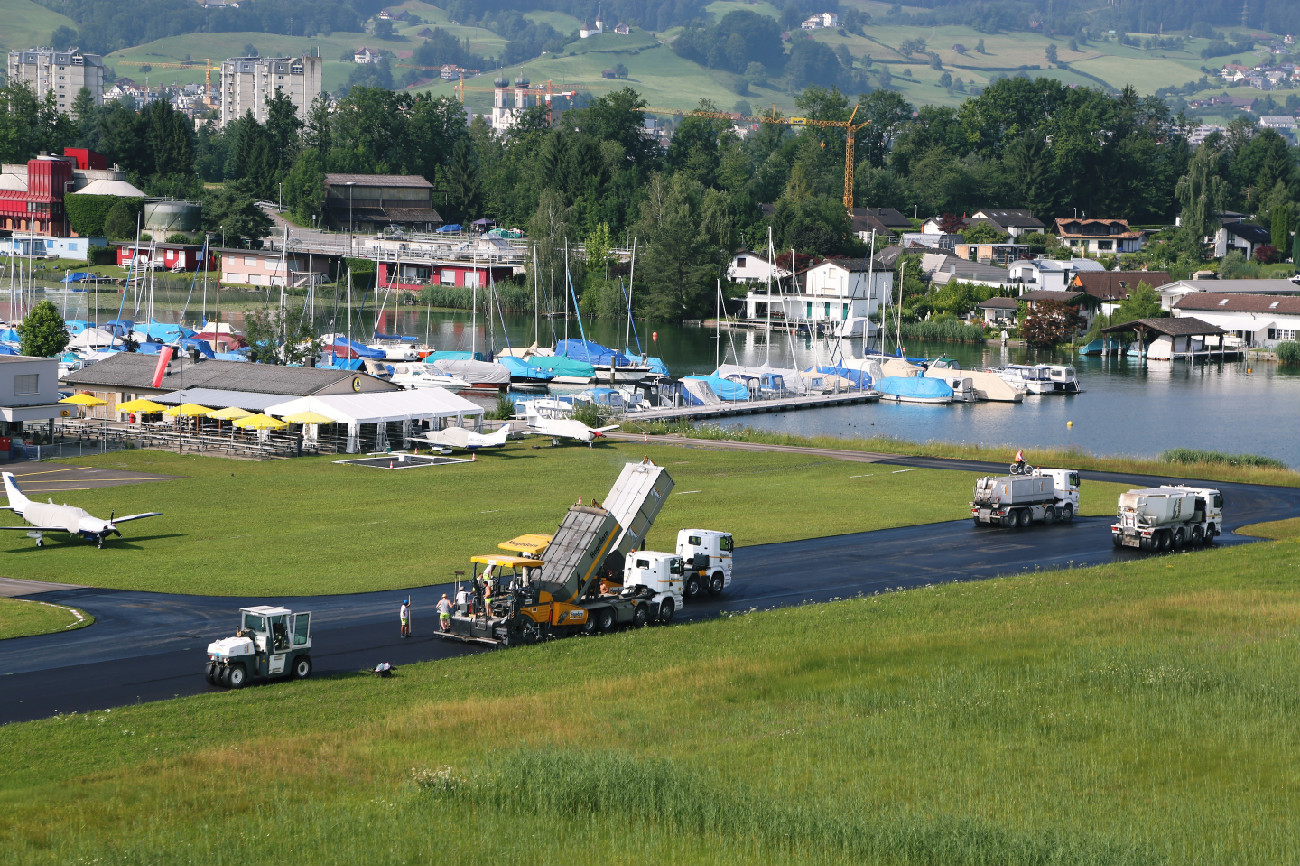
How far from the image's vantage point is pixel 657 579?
4303 cm

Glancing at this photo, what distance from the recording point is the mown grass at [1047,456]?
7344 centimetres

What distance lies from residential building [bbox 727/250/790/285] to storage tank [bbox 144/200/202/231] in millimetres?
73839

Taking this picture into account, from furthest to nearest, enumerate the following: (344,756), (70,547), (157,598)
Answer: (70,547), (157,598), (344,756)

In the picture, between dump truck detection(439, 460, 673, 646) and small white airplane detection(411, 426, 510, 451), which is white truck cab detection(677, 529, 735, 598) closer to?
dump truck detection(439, 460, 673, 646)

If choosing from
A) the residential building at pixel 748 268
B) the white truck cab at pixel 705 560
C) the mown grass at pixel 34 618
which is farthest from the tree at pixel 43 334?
the residential building at pixel 748 268

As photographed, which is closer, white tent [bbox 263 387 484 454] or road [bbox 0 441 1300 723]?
road [bbox 0 441 1300 723]

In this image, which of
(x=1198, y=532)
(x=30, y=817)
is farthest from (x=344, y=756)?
(x=1198, y=532)

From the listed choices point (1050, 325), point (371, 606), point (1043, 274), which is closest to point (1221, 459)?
point (371, 606)

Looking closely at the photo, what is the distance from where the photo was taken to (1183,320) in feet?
525

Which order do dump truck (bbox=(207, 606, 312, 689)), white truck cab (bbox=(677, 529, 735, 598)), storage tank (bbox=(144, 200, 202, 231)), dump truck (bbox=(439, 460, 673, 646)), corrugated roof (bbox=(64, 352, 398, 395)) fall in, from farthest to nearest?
storage tank (bbox=(144, 200, 202, 231)) < corrugated roof (bbox=(64, 352, 398, 395)) < white truck cab (bbox=(677, 529, 735, 598)) < dump truck (bbox=(439, 460, 673, 646)) < dump truck (bbox=(207, 606, 312, 689))

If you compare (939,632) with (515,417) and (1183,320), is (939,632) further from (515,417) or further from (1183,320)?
(1183,320)

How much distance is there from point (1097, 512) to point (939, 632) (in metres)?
26.4

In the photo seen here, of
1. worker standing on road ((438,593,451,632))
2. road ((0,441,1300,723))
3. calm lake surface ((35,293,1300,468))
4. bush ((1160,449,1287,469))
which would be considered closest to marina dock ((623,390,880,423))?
calm lake surface ((35,293,1300,468))

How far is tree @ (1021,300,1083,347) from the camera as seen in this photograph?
6368 inches
